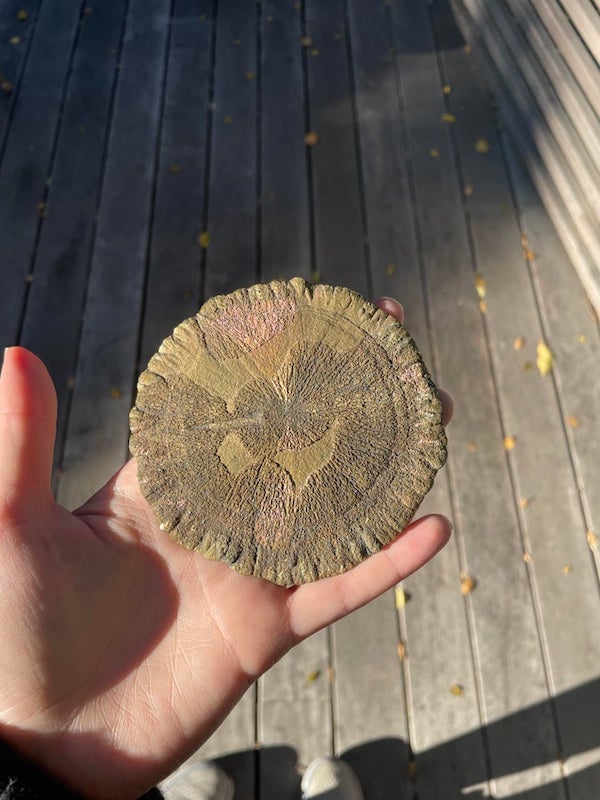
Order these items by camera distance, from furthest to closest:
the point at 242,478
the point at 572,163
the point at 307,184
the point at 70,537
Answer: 1. the point at 307,184
2. the point at 572,163
3. the point at 70,537
4. the point at 242,478

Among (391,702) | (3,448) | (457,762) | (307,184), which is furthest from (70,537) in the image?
(307,184)

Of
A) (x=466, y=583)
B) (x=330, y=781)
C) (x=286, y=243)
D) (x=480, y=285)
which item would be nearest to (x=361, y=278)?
(x=286, y=243)

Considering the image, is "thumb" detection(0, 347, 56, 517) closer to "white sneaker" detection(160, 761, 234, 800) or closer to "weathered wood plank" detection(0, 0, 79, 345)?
"white sneaker" detection(160, 761, 234, 800)

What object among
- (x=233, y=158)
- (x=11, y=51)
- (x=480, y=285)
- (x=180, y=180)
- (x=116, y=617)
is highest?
(x=11, y=51)

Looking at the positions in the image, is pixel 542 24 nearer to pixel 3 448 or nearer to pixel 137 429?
pixel 137 429

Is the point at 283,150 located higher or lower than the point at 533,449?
higher

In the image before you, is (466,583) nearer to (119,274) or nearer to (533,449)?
(533,449)
